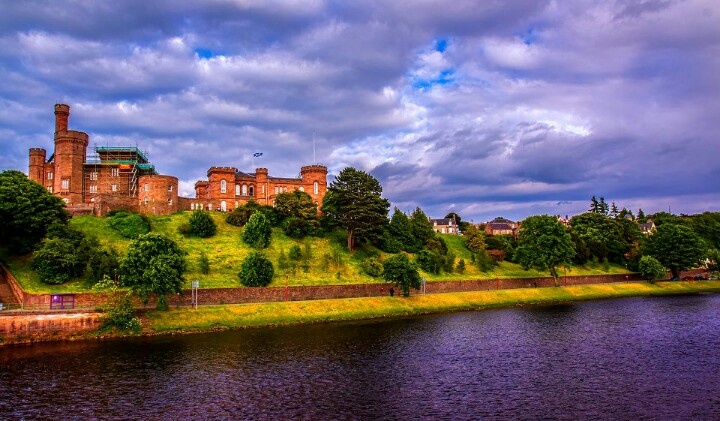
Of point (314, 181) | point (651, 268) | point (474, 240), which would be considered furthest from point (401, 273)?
point (651, 268)

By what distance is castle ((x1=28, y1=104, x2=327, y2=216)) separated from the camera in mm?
86438

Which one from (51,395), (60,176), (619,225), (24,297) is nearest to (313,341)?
(51,395)

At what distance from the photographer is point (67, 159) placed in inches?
3423

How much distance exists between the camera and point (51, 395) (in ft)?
91.8

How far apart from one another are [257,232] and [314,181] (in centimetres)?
2609

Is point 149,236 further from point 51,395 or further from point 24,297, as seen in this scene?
point 51,395

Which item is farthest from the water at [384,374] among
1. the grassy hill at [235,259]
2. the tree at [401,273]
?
the grassy hill at [235,259]

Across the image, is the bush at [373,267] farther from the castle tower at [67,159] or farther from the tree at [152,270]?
the castle tower at [67,159]

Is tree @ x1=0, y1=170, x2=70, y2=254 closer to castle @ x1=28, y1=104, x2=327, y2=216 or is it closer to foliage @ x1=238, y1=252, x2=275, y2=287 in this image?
castle @ x1=28, y1=104, x2=327, y2=216

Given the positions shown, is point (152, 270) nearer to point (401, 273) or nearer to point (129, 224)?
point (401, 273)

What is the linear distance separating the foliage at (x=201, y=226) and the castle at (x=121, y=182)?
10.5 m

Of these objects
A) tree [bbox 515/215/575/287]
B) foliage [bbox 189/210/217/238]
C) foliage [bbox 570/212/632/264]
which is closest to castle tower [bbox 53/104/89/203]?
foliage [bbox 189/210/217/238]

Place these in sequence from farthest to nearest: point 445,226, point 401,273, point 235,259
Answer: point 445,226
point 235,259
point 401,273

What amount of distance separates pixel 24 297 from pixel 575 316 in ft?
194
